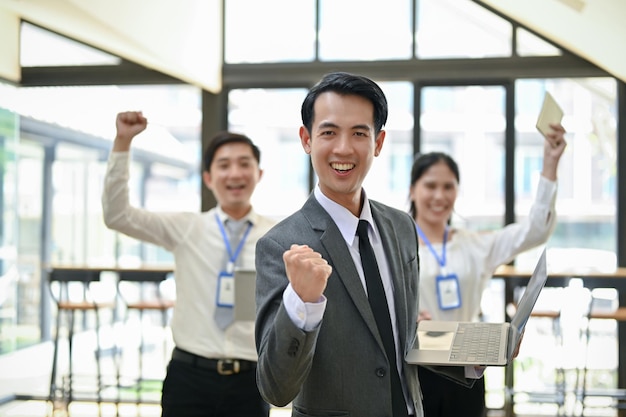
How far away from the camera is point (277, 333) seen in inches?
50.5

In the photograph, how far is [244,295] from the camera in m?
2.58

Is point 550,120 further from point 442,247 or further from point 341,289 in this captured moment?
point 341,289

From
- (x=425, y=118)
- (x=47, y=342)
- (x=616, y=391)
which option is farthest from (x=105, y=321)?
(x=616, y=391)

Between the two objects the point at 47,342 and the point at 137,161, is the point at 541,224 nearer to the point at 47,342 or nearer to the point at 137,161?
the point at 137,161

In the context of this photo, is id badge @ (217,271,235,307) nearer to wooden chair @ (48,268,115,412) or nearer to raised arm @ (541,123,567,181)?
raised arm @ (541,123,567,181)

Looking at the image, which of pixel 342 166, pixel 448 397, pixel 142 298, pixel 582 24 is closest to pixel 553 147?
pixel 448 397

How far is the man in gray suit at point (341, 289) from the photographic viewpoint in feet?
4.52

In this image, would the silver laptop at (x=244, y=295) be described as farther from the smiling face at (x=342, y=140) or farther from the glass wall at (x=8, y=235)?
the glass wall at (x=8, y=235)

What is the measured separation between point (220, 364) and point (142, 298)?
346cm

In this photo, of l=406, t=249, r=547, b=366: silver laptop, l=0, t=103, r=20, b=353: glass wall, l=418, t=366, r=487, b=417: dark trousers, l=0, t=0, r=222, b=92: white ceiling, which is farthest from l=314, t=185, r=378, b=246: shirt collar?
l=0, t=103, r=20, b=353: glass wall

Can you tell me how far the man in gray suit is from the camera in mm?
1378

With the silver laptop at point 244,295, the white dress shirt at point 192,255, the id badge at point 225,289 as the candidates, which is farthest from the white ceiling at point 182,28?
the silver laptop at point 244,295

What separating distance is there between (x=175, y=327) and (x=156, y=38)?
109 inches

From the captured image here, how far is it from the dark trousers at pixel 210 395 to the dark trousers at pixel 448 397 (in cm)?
79
